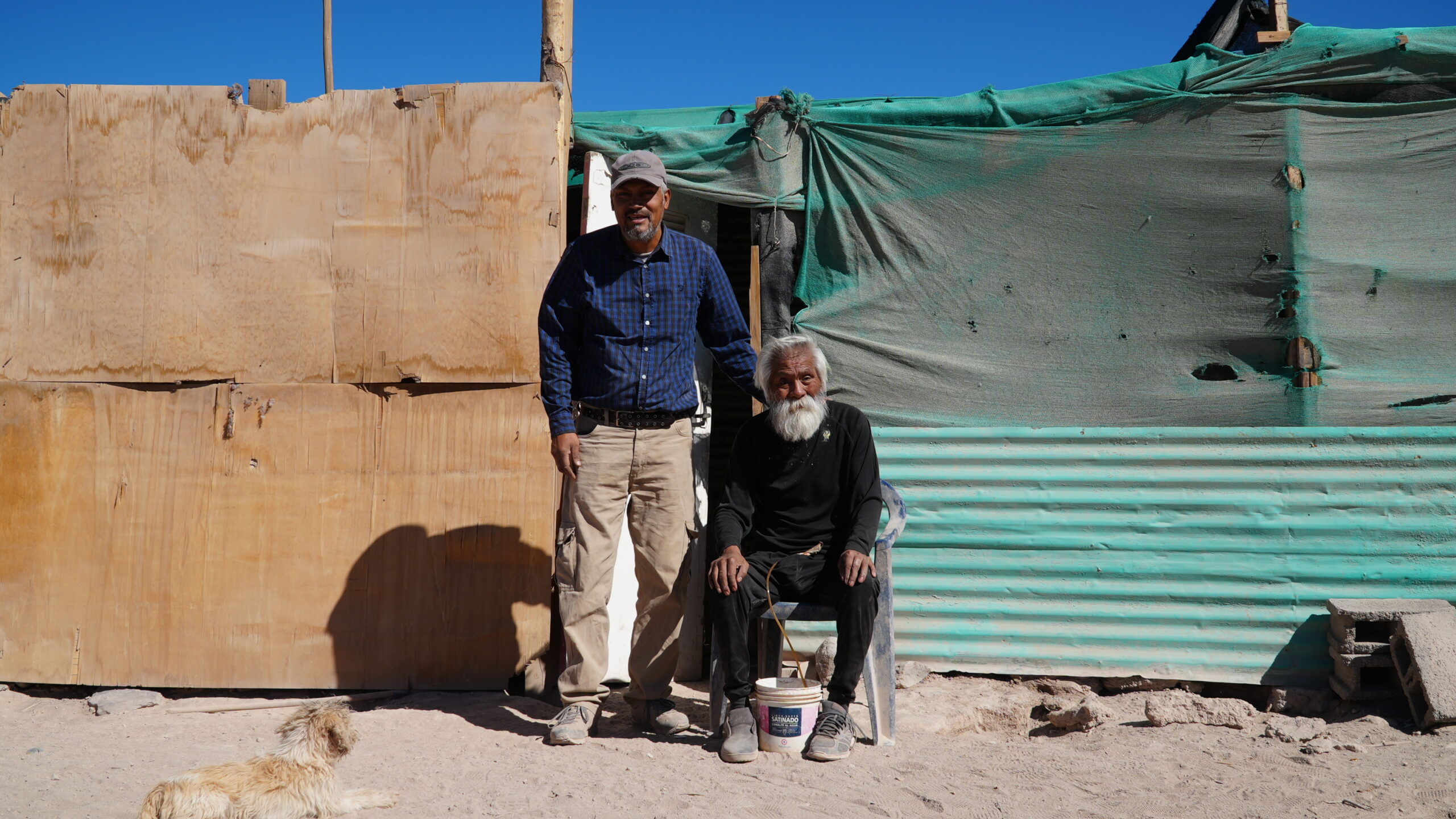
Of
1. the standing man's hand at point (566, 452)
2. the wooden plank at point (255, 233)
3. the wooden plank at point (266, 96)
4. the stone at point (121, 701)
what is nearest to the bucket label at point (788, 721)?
the standing man's hand at point (566, 452)

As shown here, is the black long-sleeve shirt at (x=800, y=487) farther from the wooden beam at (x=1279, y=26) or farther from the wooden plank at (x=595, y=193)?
the wooden beam at (x=1279, y=26)

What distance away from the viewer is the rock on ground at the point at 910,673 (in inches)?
166

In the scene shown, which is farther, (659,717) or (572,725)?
(659,717)

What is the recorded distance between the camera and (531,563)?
14.2 feet

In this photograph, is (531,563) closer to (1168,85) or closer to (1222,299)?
(1222,299)

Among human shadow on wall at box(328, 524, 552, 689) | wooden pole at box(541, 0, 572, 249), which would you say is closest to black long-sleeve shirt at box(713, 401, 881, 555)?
human shadow on wall at box(328, 524, 552, 689)

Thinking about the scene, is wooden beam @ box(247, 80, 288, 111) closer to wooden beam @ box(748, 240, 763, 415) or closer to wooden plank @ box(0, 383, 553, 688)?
wooden plank @ box(0, 383, 553, 688)

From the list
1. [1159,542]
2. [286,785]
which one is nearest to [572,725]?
[286,785]

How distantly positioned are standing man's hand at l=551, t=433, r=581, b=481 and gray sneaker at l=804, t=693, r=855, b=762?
123 cm

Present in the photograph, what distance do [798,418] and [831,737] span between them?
1110 mm

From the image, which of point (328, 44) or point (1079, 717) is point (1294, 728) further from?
point (328, 44)

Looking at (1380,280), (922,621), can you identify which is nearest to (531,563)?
(922,621)

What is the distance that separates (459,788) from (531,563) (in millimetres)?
1347

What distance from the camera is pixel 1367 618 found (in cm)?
383
